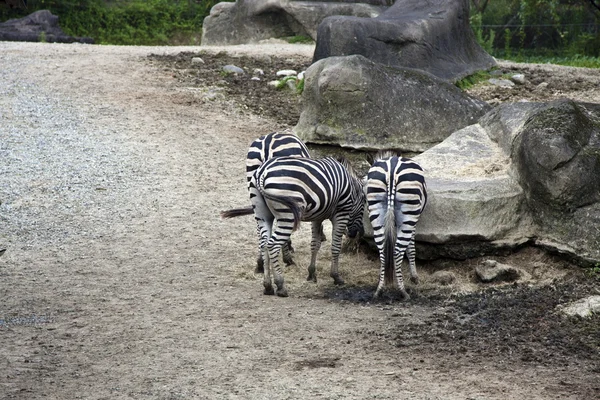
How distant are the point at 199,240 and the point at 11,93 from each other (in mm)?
6397

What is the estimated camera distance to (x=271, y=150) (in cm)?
787

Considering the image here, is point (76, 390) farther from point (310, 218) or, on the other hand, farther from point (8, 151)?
point (8, 151)

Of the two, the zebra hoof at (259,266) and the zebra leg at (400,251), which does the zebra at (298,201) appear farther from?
the zebra leg at (400,251)

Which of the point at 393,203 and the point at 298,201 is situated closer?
the point at 298,201

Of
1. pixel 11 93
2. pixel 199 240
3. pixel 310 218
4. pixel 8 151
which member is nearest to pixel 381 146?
pixel 199 240

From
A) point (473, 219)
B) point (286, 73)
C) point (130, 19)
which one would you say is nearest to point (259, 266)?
point (473, 219)

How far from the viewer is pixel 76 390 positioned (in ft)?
16.5

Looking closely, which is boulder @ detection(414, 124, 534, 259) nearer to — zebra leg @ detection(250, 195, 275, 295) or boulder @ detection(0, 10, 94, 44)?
zebra leg @ detection(250, 195, 275, 295)

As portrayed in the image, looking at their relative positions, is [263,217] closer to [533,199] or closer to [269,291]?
[269,291]

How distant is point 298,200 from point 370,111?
4.61 meters

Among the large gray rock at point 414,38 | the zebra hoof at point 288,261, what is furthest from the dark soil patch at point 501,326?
the large gray rock at point 414,38

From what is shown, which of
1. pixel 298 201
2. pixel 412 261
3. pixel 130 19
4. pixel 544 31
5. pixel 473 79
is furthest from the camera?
pixel 130 19

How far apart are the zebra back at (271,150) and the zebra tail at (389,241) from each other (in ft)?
4.03

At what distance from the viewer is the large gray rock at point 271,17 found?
64.4 ft
